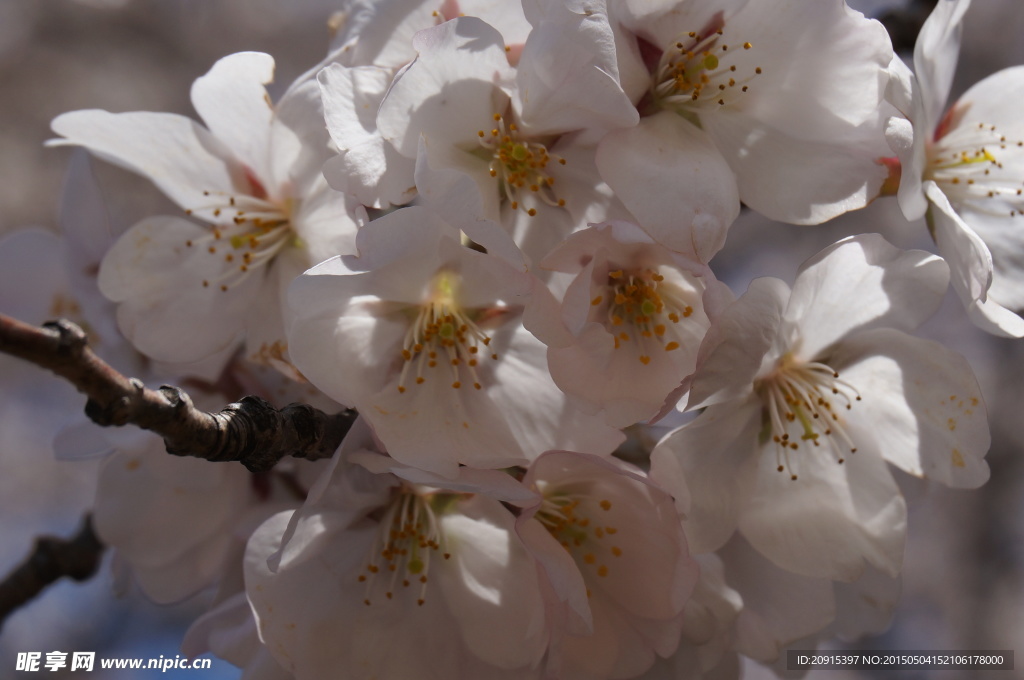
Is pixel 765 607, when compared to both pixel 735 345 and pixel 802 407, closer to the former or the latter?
pixel 802 407

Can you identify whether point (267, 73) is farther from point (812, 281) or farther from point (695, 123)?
point (812, 281)

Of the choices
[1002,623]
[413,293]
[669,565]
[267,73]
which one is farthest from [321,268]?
[1002,623]

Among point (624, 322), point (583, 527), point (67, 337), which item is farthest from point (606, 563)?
point (67, 337)

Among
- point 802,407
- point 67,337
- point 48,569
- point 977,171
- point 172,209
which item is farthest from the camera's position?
point 172,209

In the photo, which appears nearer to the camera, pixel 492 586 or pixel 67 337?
pixel 67 337

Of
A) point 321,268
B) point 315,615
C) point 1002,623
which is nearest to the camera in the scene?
→ point 321,268

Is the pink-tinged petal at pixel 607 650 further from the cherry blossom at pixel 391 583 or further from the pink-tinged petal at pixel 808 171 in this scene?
the pink-tinged petal at pixel 808 171
